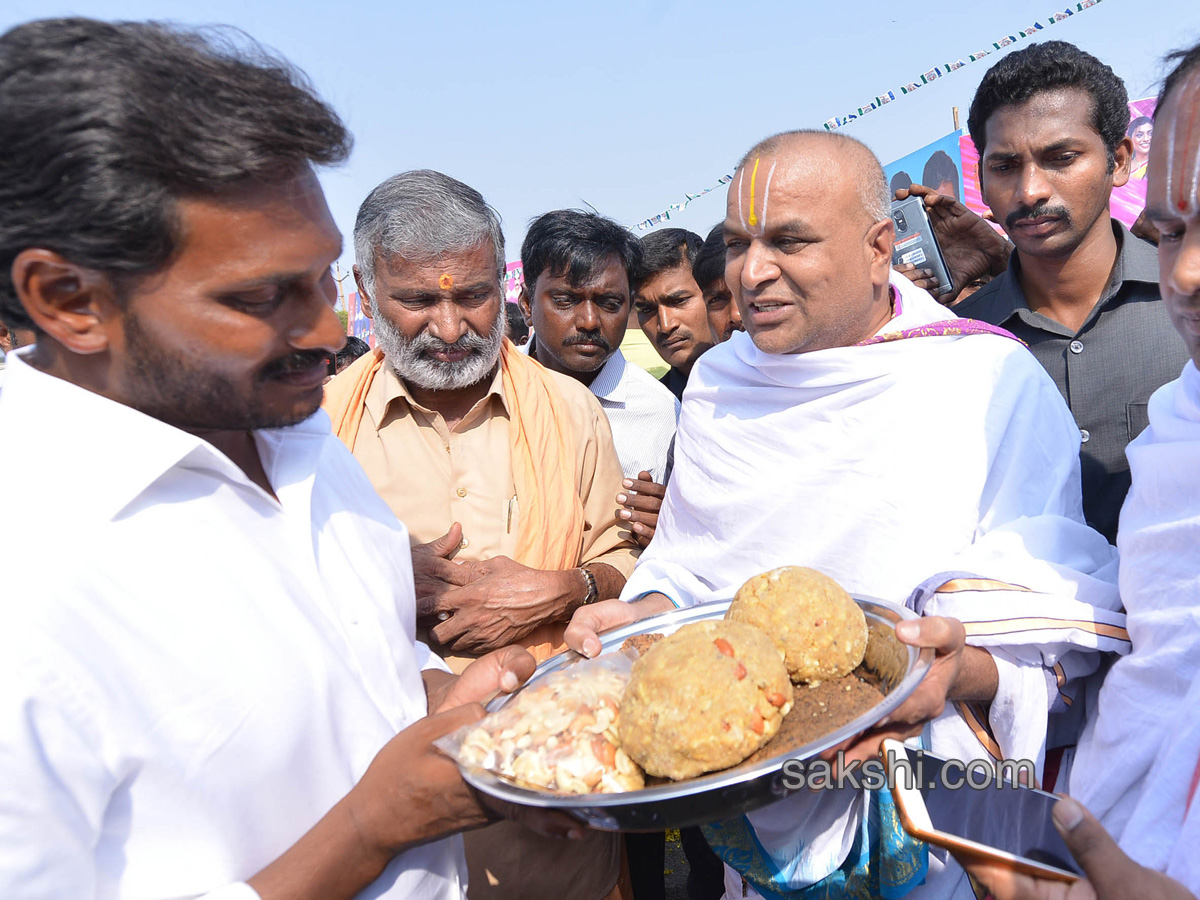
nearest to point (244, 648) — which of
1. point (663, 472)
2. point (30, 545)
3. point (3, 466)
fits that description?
point (30, 545)

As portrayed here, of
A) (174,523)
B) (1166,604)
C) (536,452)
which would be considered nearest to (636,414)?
(536,452)

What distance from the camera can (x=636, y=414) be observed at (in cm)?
449

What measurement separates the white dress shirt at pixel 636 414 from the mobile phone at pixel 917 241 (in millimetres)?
1463

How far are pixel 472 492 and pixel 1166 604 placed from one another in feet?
7.47

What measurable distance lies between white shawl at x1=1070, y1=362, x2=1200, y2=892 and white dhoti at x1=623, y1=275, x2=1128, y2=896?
0.16 metres

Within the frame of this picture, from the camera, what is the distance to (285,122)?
1616 mm

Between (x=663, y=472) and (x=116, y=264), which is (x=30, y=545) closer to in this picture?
(x=116, y=264)

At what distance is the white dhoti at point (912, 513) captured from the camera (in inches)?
86.9

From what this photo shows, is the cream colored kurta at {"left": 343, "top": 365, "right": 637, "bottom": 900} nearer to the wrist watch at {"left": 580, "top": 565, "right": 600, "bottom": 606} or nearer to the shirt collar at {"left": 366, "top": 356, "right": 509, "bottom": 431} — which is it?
the shirt collar at {"left": 366, "top": 356, "right": 509, "bottom": 431}

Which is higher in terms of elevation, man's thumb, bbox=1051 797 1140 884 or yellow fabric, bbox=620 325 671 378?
man's thumb, bbox=1051 797 1140 884

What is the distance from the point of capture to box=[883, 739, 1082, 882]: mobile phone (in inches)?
55.1

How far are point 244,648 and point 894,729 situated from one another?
4.62 ft

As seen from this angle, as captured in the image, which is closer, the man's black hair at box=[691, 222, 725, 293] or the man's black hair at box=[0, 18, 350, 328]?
the man's black hair at box=[0, 18, 350, 328]

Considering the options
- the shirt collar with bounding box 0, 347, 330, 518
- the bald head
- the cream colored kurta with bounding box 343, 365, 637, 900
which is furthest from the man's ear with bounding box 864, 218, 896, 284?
the shirt collar with bounding box 0, 347, 330, 518
